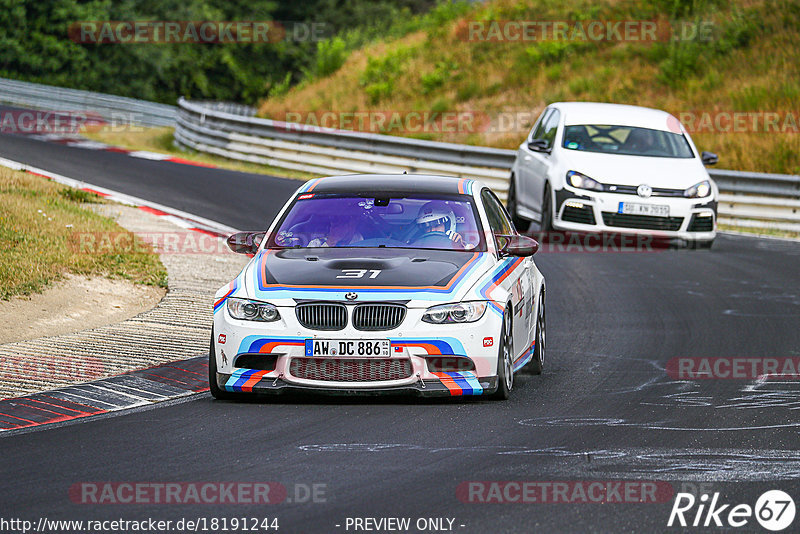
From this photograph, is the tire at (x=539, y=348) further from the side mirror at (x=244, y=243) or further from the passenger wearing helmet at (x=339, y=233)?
the side mirror at (x=244, y=243)

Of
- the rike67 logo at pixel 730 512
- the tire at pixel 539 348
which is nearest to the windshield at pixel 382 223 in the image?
the tire at pixel 539 348

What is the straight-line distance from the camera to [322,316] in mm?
8453

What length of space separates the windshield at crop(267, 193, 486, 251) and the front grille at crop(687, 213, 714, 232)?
8152mm

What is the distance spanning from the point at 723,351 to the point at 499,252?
2.58m

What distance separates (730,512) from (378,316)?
2942 millimetres

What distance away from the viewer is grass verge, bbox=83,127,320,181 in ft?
93.9

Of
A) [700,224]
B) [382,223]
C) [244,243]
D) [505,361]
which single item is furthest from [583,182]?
[505,361]

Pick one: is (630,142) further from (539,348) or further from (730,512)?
(730,512)

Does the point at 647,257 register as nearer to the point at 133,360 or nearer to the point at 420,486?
the point at 133,360

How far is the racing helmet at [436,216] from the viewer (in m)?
9.73

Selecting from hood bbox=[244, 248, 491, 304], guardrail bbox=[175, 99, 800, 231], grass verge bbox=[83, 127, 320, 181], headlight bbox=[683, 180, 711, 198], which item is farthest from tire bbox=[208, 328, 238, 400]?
grass verge bbox=[83, 127, 320, 181]

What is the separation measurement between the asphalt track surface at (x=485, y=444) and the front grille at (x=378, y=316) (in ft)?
1.84

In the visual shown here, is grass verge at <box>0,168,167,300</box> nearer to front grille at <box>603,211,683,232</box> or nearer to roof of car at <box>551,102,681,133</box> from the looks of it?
front grille at <box>603,211,683,232</box>

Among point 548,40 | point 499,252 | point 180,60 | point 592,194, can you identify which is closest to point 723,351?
point 499,252
